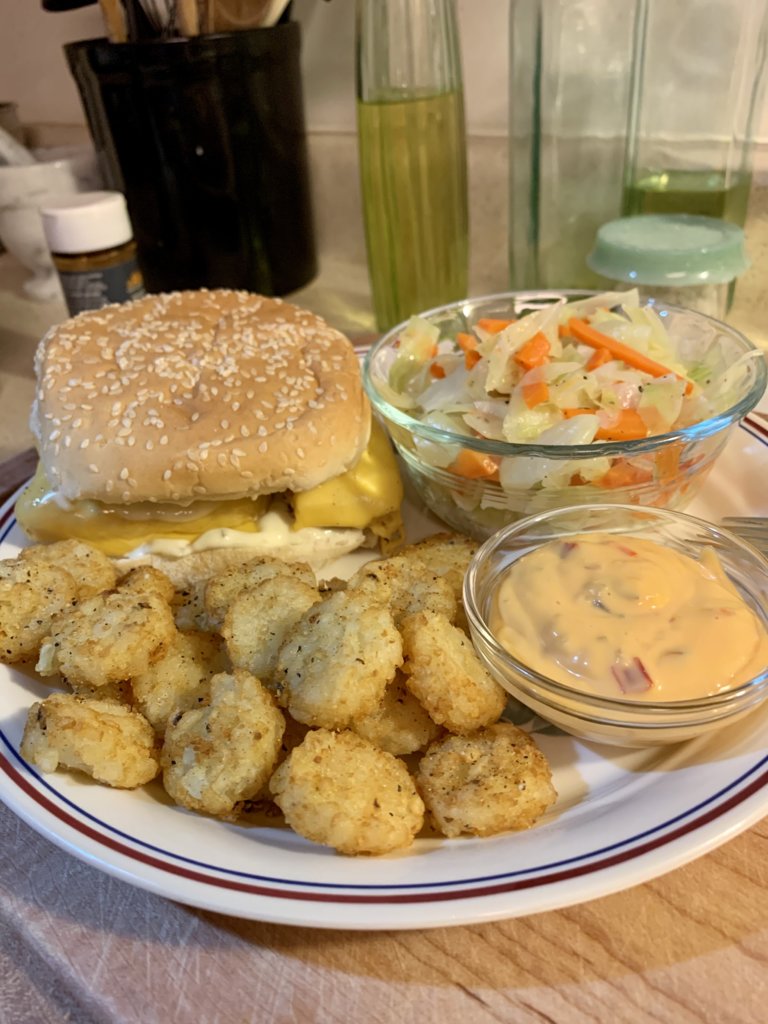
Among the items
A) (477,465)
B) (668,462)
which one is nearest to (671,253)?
(668,462)

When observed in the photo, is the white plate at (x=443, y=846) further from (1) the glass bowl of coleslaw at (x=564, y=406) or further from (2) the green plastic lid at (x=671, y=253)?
(2) the green plastic lid at (x=671, y=253)

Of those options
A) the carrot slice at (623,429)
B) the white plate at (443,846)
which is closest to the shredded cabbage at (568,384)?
the carrot slice at (623,429)

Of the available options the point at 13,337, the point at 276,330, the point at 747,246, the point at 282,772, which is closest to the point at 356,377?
the point at 276,330

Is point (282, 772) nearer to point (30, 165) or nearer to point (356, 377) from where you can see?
point (356, 377)

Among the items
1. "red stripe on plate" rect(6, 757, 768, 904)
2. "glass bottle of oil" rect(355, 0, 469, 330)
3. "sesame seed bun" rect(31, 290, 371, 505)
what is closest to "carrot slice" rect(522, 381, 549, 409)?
"sesame seed bun" rect(31, 290, 371, 505)

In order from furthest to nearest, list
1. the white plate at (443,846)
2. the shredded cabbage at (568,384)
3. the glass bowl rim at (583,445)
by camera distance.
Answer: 1. the shredded cabbage at (568,384)
2. the glass bowl rim at (583,445)
3. the white plate at (443,846)

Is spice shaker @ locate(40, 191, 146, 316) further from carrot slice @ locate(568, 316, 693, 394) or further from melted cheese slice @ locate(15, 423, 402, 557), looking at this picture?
carrot slice @ locate(568, 316, 693, 394)

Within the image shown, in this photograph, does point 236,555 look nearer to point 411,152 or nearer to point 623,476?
point 623,476
